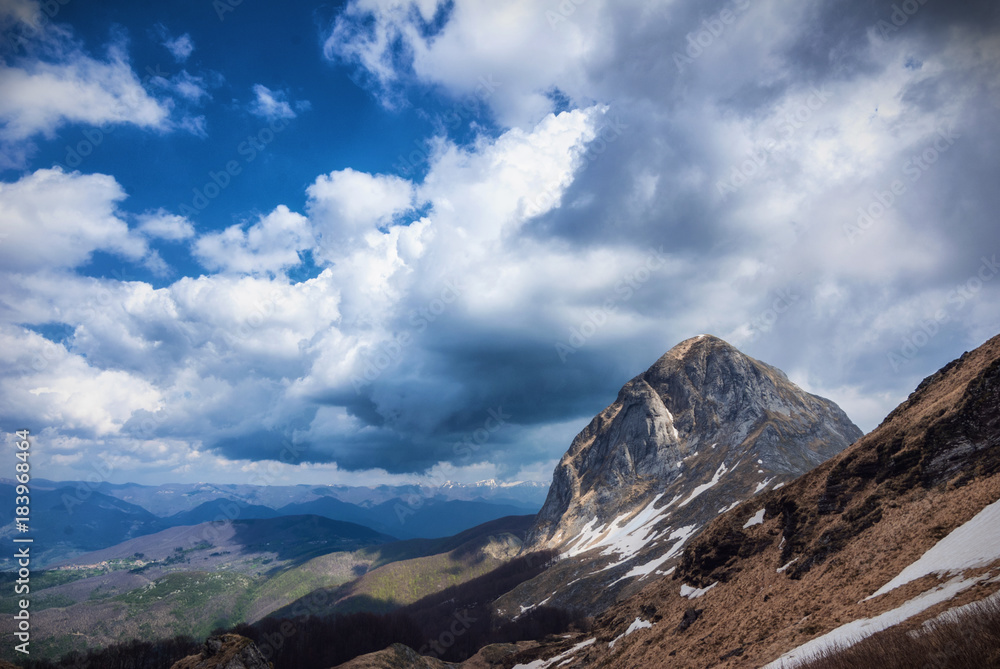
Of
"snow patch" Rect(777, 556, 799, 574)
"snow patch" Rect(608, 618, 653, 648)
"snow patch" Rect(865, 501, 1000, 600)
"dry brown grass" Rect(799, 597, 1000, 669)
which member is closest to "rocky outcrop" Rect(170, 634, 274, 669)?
"snow patch" Rect(608, 618, 653, 648)

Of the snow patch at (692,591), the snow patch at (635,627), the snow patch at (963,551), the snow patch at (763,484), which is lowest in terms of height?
the snow patch at (635,627)

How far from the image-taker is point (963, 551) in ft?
64.1

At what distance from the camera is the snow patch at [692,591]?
46.3 metres

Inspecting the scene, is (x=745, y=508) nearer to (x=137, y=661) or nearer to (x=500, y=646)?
(x=500, y=646)

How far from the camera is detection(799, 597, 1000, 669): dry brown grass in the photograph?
10.3m

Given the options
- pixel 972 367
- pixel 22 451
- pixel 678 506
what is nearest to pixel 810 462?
pixel 678 506

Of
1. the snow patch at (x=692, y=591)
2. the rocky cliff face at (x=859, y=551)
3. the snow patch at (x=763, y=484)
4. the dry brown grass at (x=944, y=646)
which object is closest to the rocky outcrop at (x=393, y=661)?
the rocky cliff face at (x=859, y=551)

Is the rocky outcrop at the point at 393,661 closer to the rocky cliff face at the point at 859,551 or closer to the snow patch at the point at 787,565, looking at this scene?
the rocky cliff face at the point at 859,551

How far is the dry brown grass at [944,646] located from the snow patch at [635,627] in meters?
43.2

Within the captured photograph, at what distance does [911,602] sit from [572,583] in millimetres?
154469

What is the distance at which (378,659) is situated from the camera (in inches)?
2751

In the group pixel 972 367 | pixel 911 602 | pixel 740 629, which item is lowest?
pixel 740 629

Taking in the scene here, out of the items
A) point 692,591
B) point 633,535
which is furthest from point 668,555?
point 692,591

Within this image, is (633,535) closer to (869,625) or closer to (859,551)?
(859,551)
